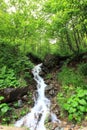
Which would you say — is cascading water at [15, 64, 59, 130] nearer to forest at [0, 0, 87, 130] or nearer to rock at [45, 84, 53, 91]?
forest at [0, 0, 87, 130]

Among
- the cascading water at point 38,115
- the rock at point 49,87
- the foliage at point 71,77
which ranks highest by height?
→ the foliage at point 71,77

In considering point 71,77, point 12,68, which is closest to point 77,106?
point 71,77

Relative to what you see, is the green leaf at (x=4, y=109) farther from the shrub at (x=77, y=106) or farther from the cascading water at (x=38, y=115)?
the shrub at (x=77, y=106)

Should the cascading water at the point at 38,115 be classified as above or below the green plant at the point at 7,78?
below

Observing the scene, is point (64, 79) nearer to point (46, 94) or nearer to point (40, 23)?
point (46, 94)

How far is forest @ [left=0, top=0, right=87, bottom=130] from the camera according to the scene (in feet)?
27.9

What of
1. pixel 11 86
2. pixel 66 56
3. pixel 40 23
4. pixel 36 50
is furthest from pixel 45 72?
pixel 36 50

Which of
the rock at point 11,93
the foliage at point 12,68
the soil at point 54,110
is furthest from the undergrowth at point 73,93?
the foliage at point 12,68

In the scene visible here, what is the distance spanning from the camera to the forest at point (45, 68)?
8492 mm

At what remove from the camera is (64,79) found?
11.7m

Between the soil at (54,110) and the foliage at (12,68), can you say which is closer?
the soil at (54,110)

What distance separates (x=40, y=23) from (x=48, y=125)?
7833mm

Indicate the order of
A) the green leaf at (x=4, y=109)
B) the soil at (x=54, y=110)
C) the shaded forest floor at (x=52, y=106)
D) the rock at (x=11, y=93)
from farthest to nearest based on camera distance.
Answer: the rock at (x=11, y=93)
the green leaf at (x=4, y=109)
the shaded forest floor at (x=52, y=106)
the soil at (x=54, y=110)

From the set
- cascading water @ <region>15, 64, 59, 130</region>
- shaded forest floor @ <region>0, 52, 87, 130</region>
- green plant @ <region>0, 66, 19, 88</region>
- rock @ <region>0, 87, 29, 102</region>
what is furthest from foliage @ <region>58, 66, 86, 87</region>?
green plant @ <region>0, 66, 19, 88</region>
